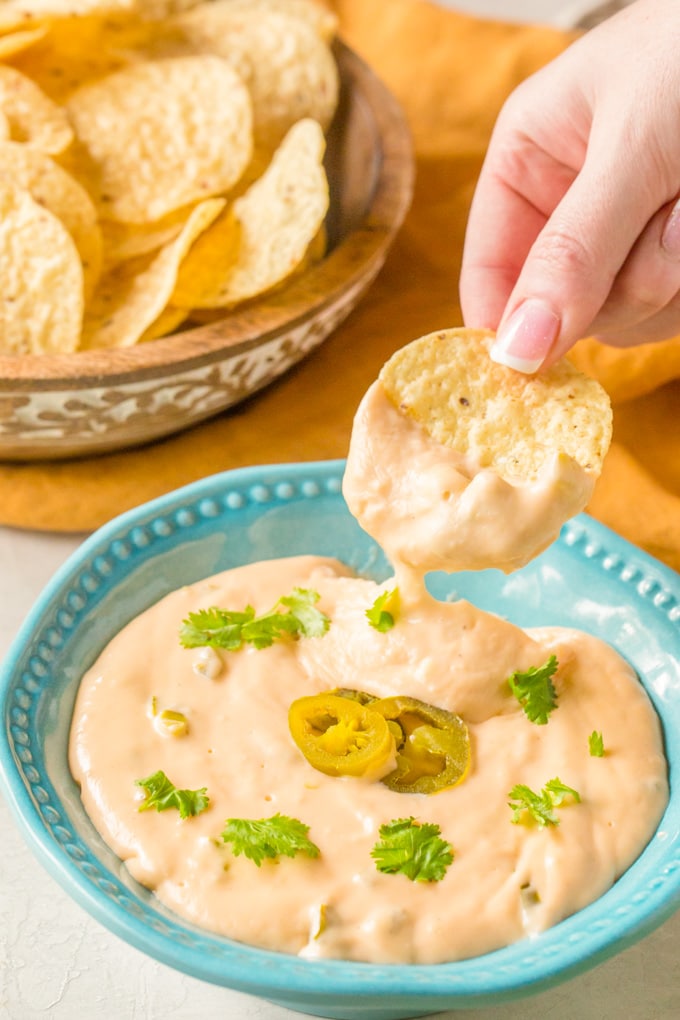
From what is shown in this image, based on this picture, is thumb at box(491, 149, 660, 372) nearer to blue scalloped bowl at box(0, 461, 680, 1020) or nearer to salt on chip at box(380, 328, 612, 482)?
salt on chip at box(380, 328, 612, 482)

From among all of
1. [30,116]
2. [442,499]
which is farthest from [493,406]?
[30,116]

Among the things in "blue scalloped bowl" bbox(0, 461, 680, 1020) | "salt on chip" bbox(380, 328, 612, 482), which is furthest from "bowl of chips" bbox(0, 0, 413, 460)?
"salt on chip" bbox(380, 328, 612, 482)

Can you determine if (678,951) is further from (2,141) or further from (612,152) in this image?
(2,141)

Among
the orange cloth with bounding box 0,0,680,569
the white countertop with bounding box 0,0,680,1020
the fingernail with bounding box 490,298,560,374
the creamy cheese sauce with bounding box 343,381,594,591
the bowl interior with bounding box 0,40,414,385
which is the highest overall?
the fingernail with bounding box 490,298,560,374

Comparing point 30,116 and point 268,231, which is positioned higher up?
point 30,116

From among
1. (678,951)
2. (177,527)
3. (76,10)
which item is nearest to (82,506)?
(177,527)

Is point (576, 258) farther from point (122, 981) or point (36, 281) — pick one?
point (122, 981)
